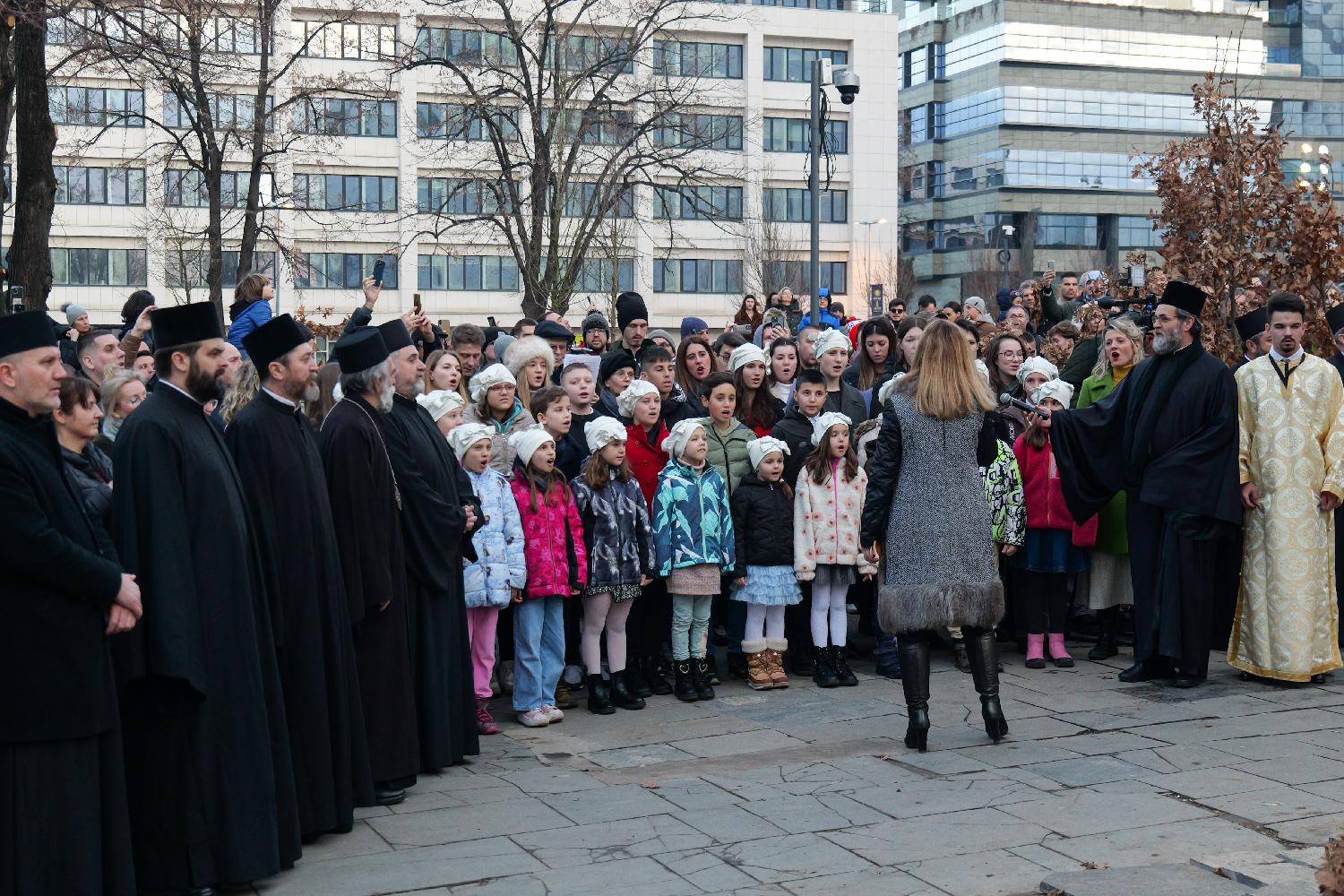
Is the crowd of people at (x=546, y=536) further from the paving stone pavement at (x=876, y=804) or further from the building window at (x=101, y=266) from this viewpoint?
the building window at (x=101, y=266)

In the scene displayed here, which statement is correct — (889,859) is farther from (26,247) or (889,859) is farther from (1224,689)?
(26,247)

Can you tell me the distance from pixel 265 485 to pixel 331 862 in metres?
1.59

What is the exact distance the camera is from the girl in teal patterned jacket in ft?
31.5

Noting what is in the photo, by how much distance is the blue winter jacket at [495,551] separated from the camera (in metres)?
8.83

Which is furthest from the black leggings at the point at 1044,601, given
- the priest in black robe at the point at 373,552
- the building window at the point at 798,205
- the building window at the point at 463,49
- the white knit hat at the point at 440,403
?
the building window at the point at 798,205

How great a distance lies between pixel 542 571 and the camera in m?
9.03

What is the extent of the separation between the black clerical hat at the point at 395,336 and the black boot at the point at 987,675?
3.28 m

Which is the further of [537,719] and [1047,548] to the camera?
[1047,548]

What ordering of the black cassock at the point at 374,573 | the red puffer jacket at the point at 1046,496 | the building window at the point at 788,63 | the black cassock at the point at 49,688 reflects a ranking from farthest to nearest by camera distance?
the building window at the point at 788,63
the red puffer jacket at the point at 1046,496
the black cassock at the point at 374,573
the black cassock at the point at 49,688

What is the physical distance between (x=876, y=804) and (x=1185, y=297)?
4.41m

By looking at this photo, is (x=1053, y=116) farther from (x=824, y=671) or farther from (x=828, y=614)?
(x=824, y=671)

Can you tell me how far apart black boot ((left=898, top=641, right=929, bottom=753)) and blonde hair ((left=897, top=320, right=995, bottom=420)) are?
1207 millimetres

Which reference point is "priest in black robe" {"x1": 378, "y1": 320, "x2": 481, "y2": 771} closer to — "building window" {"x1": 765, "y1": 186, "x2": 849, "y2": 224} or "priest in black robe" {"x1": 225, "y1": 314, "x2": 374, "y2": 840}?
"priest in black robe" {"x1": 225, "y1": 314, "x2": 374, "y2": 840}

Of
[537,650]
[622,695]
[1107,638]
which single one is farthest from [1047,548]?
[537,650]
